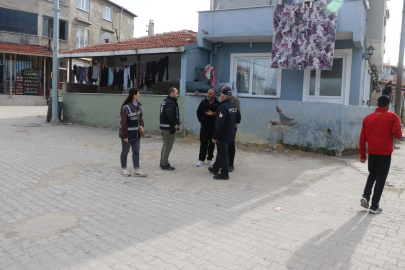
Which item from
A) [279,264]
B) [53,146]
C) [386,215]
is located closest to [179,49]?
[53,146]

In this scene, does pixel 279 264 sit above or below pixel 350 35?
below

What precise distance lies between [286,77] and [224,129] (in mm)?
6599

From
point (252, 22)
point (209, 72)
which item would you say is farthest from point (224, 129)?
point (252, 22)

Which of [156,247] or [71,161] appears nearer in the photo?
[156,247]

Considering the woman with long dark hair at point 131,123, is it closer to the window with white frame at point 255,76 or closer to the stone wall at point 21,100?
the window with white frame at point 255,76

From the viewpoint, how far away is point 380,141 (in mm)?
4875

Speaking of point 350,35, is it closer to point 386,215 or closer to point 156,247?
point 386,215

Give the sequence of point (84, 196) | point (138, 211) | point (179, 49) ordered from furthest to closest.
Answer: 1. point (179, 49)
2. point (84, 196)
3. point (138, 211)

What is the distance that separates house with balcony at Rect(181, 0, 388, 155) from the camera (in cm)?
984

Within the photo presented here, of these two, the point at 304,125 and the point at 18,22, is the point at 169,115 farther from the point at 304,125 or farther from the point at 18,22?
the point at 18,22

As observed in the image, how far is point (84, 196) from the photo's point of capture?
5.38m

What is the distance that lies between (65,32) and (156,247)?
30.9m

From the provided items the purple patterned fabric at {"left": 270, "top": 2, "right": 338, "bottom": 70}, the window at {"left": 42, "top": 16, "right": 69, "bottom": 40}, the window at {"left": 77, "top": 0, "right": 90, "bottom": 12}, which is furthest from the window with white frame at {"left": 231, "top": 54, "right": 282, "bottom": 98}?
the window at {"left": 77, "top": 0, "right": 90, "bottom": 12}

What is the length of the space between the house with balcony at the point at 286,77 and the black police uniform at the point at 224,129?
158 inches
